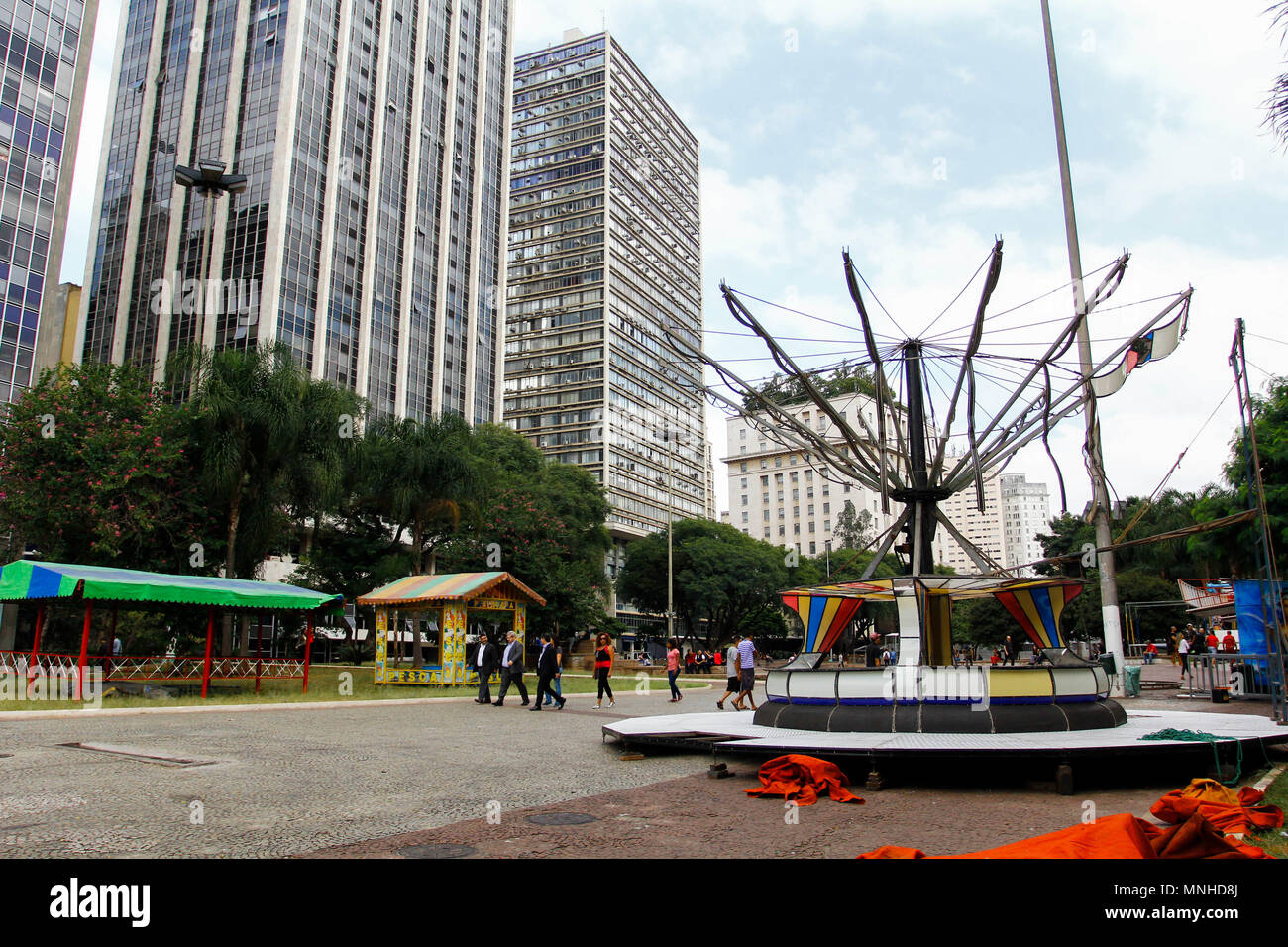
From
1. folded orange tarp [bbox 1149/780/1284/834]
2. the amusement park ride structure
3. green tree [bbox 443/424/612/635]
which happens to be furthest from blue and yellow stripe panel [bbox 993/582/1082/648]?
green tree [bbox 443/424/612/635]

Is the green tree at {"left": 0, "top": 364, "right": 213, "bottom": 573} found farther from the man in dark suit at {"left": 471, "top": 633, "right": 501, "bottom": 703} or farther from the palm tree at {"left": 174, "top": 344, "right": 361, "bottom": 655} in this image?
the man in dark suit at {"left": 471, "top": 633, "right": 501, "bottom": 703}

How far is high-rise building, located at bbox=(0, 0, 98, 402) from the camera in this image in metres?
48.0

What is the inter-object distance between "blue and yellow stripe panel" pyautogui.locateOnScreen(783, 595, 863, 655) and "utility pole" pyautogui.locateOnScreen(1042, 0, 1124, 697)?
225 inches

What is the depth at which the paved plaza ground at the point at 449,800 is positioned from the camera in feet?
19.9

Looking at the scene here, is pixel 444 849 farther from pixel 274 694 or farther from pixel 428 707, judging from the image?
pixel 274 694

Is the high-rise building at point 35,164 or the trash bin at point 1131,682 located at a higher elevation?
the high-rise building at point 35,164

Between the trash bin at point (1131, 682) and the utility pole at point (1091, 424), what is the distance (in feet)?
5.51

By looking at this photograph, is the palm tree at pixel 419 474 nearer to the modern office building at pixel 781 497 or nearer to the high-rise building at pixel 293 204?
the high-rise building at pixel 293 204

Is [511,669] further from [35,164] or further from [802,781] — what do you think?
[35,164]

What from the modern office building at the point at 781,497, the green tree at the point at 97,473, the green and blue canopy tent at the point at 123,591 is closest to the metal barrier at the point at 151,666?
the green and blue canopy tent at the point at 123,591

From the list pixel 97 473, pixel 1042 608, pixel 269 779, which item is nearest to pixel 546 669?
pixel 269 779

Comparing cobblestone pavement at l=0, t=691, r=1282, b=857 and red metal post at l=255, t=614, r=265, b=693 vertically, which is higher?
red metal post at l=255, t=614, r=265, b=693
